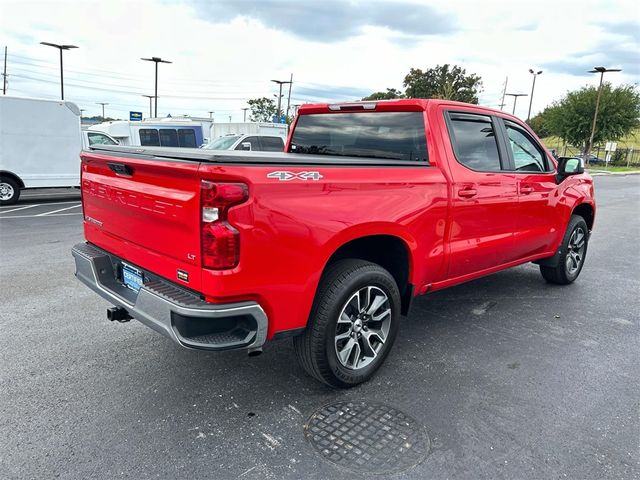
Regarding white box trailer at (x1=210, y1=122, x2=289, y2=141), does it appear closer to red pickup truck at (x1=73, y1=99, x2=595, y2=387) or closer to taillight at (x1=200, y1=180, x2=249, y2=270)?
red pickup truck at (x1=73, y1=99, x2=595, y2=387)

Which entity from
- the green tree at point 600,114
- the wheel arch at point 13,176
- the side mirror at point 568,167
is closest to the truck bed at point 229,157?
the side mirror at point 568,167

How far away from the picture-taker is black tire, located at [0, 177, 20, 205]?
11.8 m

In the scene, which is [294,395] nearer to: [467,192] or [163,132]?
[467,192]

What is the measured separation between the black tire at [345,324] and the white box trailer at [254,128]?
1435 centimetres

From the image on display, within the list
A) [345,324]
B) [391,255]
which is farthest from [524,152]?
[345,324]

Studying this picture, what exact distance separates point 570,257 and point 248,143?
10886mm

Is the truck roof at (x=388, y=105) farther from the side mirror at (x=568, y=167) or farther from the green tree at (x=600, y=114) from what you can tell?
the green tree at (x=600, y=114)

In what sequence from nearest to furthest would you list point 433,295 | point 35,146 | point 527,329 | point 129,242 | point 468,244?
point 129,242 → point 468,244 → point 527,329 → point 433,295 → point 35,146

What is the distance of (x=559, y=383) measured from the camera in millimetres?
3408

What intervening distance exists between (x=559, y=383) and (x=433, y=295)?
199cm

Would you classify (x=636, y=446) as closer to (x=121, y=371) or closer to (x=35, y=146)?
(x=121, y=371)

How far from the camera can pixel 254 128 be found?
1962 centimetres

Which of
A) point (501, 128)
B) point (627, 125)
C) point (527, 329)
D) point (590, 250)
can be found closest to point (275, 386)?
point (527, 329)

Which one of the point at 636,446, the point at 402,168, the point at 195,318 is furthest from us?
the point at 402,168
